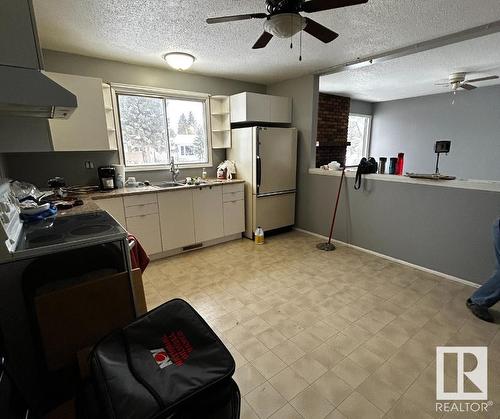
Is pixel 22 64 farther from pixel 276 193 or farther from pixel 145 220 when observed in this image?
pixel 276 193

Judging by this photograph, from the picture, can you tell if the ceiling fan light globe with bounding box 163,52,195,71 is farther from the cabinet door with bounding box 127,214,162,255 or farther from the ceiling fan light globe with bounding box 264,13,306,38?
the cabinet door with bounding box 127,214,162,255

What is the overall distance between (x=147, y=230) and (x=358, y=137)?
6.04 metres

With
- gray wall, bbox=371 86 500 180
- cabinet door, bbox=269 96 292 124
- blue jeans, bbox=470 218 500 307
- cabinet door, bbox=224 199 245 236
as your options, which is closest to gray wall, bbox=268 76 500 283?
cabinet door, bbox=269 96 292 124

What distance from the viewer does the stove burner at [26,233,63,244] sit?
4.17 ft

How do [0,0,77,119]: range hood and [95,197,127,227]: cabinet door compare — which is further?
[95,197,127,227]: cabinet door

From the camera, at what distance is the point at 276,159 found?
388 centimetres

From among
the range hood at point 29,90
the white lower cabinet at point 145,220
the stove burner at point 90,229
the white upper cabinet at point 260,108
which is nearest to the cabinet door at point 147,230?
the white lower cabinet at point 145,220

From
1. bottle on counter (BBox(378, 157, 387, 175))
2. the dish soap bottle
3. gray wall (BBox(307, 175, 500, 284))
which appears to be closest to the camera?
gray wall (BBox(307, 175, 500, 284))

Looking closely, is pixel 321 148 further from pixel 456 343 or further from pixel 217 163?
pixel 456 343

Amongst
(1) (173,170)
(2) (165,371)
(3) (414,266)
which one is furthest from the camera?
(1) (173,170)

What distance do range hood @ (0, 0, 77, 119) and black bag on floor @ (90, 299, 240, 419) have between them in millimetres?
1024

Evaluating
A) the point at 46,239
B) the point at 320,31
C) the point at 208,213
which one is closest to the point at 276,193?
the point at 208,213

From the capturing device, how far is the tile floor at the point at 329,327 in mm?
1455

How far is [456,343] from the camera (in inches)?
72.5
